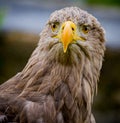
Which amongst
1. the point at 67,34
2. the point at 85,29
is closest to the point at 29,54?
the point at 85,29

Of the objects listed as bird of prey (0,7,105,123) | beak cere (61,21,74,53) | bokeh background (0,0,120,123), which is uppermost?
beak cere (61,21,74,53)

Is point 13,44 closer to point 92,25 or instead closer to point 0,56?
point 0,56

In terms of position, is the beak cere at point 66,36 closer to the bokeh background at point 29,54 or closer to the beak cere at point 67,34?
the beak cere at point 67,34

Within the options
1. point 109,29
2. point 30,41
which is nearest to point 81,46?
point 30,41

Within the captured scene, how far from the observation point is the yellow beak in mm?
5227

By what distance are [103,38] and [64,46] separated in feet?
1.75

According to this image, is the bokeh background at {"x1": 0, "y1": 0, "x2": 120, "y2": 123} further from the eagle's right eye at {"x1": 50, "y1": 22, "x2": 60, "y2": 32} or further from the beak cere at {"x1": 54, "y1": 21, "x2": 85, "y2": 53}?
the beak cere at {"x1": 54, "y1": 21, "x2": 85, "y2": 53}

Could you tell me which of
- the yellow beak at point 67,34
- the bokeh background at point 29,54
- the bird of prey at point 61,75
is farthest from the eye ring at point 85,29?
the bokeh background at point 29,54

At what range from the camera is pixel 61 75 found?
548cm

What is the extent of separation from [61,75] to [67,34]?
1.25 ft

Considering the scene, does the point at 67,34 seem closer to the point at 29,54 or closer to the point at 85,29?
the point at 85,29

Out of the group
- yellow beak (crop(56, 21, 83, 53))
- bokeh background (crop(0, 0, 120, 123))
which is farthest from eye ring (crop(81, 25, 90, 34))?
bokeh background (crop(0, 0, 120, 123))

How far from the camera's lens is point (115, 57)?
10.2 m

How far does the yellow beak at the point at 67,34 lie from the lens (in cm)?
523
